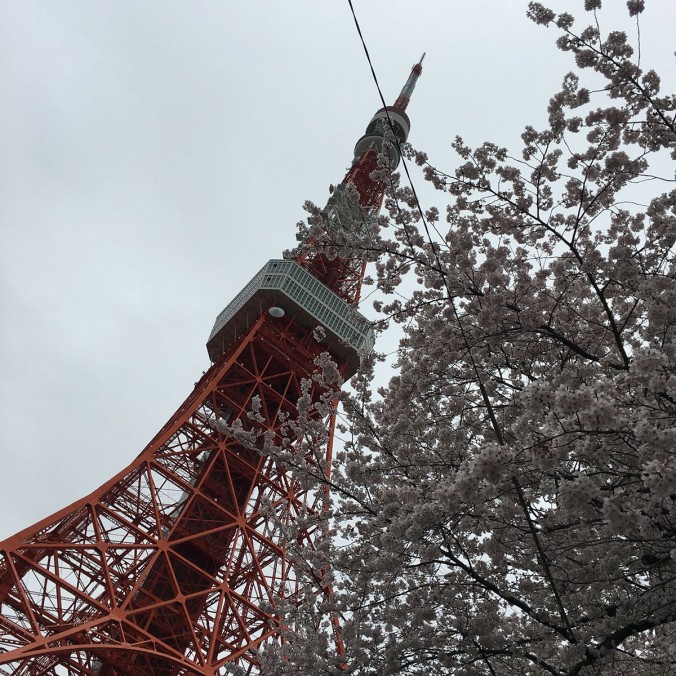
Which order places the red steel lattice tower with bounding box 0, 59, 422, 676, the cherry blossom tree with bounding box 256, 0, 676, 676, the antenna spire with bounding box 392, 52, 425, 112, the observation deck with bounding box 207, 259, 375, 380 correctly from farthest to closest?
the antenna spire with bounding box 392, 52, 425, 112 → the observation deck with bounding box 207, 259, 375, 380 → the red steel lattice tower with bounding box 0, 59, 422, 676 → the cherry blossom tree with bounding box 256, 0, 676, 676

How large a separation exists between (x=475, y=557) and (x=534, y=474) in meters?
1.99

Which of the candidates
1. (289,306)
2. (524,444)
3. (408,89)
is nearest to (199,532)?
(289,306)

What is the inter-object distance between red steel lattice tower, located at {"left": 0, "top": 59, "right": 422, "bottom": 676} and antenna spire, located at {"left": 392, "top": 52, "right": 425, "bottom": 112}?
552 inches

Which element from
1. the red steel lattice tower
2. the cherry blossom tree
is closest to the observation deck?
the red steel lattice tower

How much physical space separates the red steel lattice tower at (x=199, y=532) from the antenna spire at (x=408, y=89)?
14016 millimetres

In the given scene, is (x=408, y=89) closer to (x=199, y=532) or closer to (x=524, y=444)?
(x=199, y=532)

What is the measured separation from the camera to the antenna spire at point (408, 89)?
30.0 meters

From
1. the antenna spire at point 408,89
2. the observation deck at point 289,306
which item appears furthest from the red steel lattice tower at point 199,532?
the antenna spire at point 408,89

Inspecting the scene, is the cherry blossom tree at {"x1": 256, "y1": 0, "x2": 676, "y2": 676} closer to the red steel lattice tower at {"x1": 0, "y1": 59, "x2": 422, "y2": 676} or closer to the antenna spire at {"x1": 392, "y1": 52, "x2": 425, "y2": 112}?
the red steel lattice tower at {"x1": 0, "y1": 59, "x2": 422, "y2": 676}

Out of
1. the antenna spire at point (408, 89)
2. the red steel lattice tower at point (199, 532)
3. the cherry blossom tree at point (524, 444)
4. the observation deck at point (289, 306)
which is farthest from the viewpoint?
the antenna spire at point (408, 89)

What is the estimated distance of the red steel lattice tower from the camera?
11352mm

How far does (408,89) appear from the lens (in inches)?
1238

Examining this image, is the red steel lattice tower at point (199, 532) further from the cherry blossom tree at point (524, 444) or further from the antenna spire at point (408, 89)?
the antenna spire at point (408, 89)

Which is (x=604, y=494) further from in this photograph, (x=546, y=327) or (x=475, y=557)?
(x=475, y=557)
